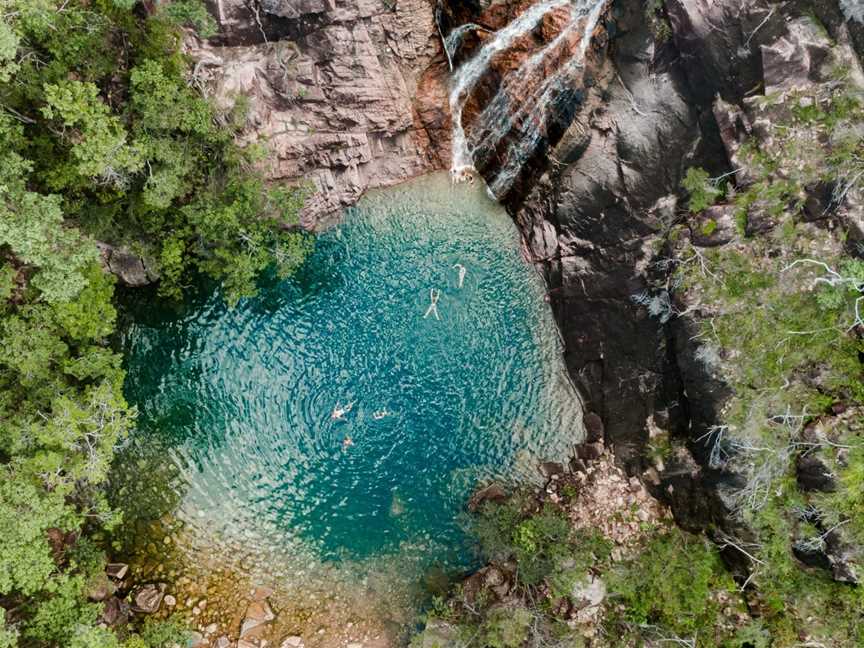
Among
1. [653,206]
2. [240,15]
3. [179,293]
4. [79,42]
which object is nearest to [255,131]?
[240,15]

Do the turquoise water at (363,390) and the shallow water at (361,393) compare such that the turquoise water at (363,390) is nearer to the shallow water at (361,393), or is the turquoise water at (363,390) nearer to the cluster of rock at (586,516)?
the shallow water at (361,393)

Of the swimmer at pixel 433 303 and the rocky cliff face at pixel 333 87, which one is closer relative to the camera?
the rocky cliff face at pixel 333 87

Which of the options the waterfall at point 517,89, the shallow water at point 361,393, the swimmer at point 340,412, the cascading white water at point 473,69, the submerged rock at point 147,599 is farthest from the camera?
the swimmer at point 340,412

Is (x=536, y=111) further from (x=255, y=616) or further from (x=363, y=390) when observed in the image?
(x=255, y=616)

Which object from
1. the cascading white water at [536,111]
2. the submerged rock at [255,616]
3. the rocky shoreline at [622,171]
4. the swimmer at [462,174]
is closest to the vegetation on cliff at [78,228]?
the rocky shoreline at [622,171]

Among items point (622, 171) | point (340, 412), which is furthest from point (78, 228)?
point (622, 171)

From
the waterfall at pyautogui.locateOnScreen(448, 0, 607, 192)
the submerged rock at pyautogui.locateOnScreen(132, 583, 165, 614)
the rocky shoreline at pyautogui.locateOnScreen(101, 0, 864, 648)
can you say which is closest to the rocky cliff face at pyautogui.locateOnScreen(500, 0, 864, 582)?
the rocky shoreline at pyautogui.locateOnScreen(101, 0, 864, 648)

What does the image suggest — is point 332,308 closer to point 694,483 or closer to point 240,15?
point 240,15
